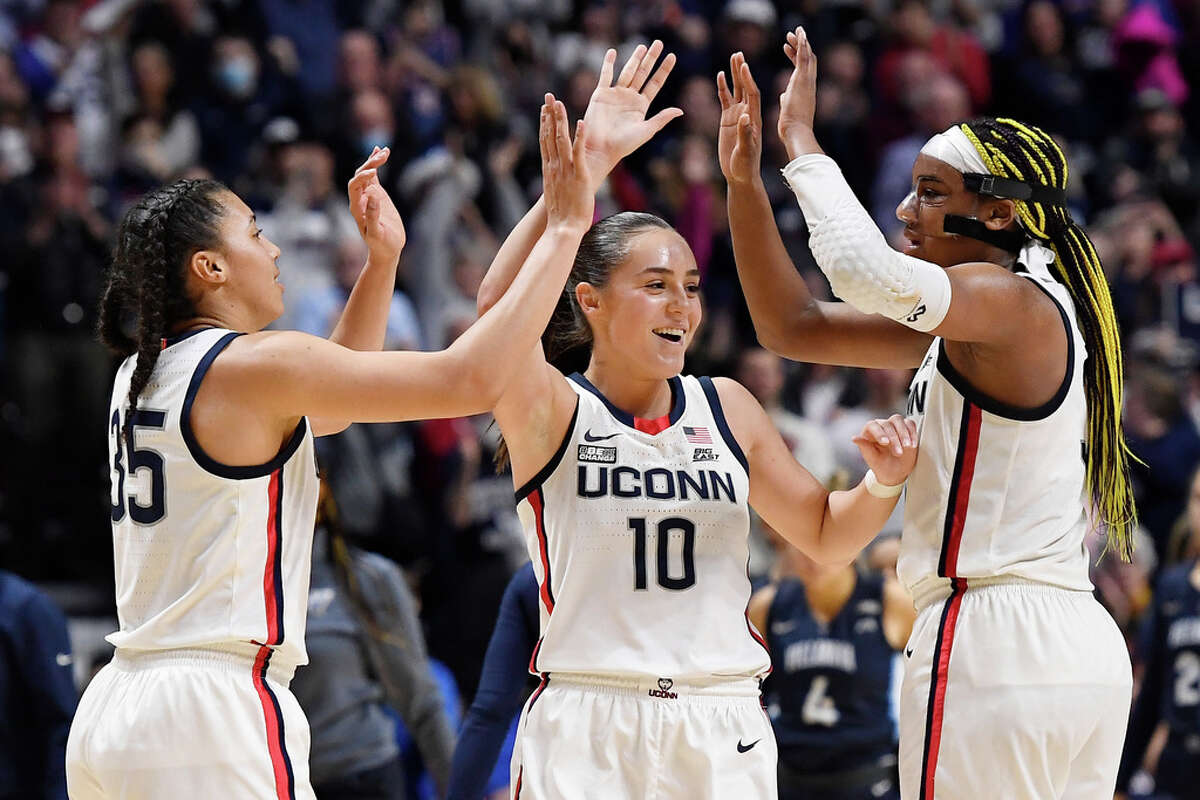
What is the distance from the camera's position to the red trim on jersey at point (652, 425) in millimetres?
4336

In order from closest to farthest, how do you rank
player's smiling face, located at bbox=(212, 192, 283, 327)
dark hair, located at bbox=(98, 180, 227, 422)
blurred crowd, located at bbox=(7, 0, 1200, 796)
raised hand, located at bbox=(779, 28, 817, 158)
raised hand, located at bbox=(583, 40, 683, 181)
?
dark hair, located at bbox=(98, 180, 227, 422)
player's smiling face, located at bbox=(212, 192, 283, 327)
raised hand, located at bbox=(583, 40, 683, 181)
raised hand, located at bbox=(779, 28, 817, 158)
blurred crowd, located at bbox=(7, 0, 1200, 796)

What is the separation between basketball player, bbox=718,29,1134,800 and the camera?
159 inches

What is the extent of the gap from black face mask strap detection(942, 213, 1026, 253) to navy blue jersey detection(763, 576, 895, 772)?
3075 mm

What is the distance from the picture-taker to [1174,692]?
24.7 ft

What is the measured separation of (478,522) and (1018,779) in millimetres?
5767

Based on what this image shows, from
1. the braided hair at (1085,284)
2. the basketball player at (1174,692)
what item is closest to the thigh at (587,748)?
the braided hair at (1085,284)

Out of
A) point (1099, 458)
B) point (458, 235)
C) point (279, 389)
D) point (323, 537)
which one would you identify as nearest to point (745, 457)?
point (1099, 458)

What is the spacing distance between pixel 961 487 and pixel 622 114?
1310 millimetres

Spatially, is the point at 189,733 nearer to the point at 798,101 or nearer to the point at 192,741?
the point at 192,741

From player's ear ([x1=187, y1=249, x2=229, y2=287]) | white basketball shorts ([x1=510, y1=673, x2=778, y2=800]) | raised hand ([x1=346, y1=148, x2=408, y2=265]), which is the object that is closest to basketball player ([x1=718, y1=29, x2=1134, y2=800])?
white basketball shorts ([x1=510, y1=673, x2=778, y2=800])

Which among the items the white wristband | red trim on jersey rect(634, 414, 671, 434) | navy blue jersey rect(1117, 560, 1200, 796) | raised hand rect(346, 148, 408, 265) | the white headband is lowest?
navy blue jersey rect(1117, 560, 1200, 796)

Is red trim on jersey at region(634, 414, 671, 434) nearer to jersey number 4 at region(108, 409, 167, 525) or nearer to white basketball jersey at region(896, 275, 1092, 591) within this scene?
white basketball jersey at region(896, 275, 1092, 591)

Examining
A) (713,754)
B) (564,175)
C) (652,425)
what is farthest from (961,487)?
(564,175)

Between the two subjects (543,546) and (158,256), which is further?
(543,546)
